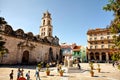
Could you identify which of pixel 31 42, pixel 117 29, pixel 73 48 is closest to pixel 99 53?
pixel 73 48

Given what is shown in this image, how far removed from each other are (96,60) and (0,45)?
49.7 m

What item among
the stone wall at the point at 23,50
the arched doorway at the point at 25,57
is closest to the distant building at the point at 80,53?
the stone wall at the point at 23,50

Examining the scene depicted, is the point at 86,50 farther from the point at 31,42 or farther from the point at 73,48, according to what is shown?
the point at 31,42

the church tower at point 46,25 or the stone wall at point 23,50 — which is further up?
the church tower at point 46,25

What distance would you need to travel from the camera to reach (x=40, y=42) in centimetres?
4175

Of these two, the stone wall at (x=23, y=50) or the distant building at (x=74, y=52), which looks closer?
the stone wall at (x=23, y=50)

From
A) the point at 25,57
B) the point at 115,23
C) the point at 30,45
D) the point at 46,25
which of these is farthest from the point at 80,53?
the point at 115,23

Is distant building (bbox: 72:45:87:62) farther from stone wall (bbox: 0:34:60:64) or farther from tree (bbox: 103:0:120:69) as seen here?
tree (bbox: 103:0:120:69)

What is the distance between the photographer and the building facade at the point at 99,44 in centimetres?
5161

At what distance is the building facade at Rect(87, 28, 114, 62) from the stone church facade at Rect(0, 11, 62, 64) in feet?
46.9

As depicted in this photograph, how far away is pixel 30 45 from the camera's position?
37.6 metres

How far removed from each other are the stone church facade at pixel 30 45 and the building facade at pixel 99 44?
46.9ft

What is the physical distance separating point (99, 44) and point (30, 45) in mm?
29486

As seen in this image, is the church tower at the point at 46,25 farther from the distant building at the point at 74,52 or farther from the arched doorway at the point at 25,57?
the distant building at the point at 74,52
